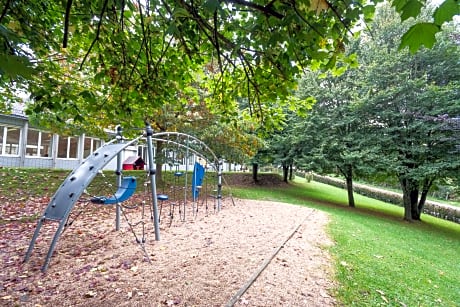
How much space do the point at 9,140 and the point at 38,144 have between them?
56.9 inches

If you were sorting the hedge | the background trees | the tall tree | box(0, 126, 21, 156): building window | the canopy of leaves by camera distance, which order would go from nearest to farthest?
the canopy of leaves, the tall tree, the background trees, box(0, 126, 21, 156): building window, the hedge

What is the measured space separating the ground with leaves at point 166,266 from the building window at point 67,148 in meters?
11.8

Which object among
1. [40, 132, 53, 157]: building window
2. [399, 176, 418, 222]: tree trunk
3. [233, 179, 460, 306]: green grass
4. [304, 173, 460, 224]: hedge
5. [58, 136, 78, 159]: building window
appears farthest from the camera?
[58, 136, 78, 159]: building window

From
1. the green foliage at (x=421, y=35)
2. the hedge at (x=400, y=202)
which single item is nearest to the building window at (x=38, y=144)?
the green foliage at (x=421, y=35)

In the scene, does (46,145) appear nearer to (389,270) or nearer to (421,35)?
(389,270)

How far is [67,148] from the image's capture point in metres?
17.5

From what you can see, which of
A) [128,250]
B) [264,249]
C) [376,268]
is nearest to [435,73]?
[376,268]

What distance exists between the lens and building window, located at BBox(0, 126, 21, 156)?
560 inches

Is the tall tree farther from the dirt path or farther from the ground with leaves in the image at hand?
the dirt path

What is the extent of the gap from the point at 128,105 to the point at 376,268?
5.00 metres

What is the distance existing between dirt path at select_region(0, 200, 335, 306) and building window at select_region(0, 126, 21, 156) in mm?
10999

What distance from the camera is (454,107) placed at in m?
10.4

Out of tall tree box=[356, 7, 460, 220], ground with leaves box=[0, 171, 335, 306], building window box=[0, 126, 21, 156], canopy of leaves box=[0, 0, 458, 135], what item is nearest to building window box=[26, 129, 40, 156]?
building window box=[0, 126, 21, 156]

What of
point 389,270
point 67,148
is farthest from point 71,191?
point 67,148
